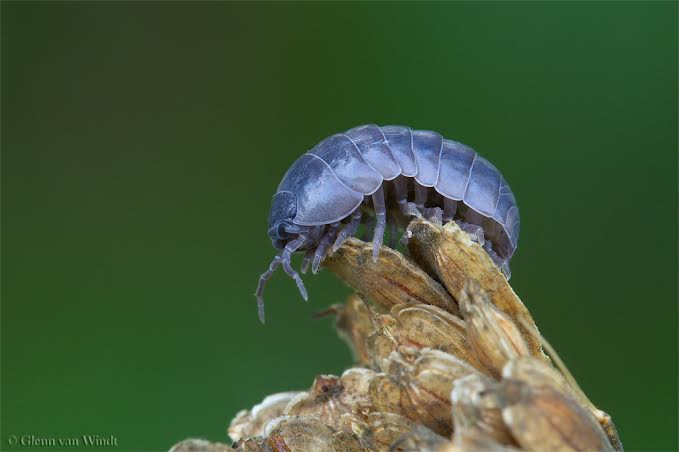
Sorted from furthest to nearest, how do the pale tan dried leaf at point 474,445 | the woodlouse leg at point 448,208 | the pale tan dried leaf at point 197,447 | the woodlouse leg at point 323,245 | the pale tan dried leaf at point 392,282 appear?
the woodlouse leg at point 448,208 → the woodlouse leg at point 323,245 → the pale tan dried leaf at point 197,447 → the pale tan dried leaf at point 392,282 → the pale tan dried leaf at point 474,445

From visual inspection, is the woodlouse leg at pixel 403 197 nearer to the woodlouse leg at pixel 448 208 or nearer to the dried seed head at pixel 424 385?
the woodlouse leg at pixel 448 208

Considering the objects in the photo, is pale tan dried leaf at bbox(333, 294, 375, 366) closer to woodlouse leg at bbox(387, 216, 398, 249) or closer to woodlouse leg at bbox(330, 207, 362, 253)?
woodlouse leg at bbox(330, 207, 362, 253)

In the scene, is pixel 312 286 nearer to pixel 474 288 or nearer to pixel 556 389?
pixel 474 288

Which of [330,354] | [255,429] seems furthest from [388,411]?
[330,354]

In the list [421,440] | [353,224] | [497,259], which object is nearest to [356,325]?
[353,224]

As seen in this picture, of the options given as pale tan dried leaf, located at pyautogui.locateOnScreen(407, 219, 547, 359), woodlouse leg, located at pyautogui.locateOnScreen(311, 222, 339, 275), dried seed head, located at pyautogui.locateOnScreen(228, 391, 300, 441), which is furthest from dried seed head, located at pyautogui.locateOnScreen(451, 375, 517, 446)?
woodlouse leg, located at pyautogui.locateOnScreen(311, 222, 339, 275)

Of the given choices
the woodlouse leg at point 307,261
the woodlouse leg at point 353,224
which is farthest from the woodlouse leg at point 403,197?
the woodlouse leg at point 307,261
